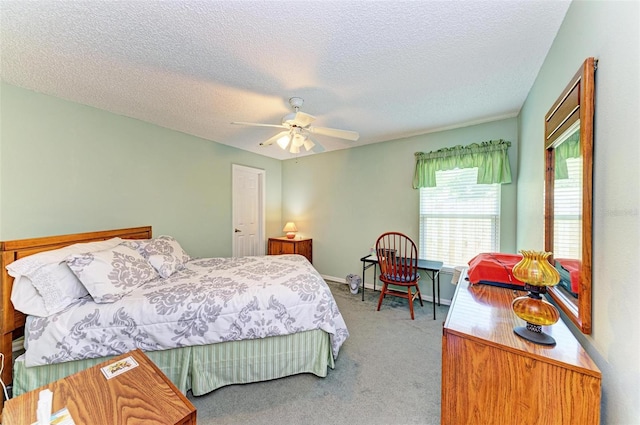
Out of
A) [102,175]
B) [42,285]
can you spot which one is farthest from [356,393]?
[102,175]

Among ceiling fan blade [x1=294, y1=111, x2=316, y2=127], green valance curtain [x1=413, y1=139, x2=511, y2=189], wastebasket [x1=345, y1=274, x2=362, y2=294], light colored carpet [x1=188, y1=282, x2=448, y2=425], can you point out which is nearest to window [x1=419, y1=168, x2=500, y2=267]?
green valance curtain [x1=413, y1=139, x2=511, y2=189]

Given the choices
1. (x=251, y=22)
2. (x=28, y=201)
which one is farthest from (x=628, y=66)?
(x=28, y=201)

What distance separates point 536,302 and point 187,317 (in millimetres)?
1948

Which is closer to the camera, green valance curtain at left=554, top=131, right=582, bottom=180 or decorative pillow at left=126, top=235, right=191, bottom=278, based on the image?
green valance curtain at left=554, top=131, right=582, bottom=180

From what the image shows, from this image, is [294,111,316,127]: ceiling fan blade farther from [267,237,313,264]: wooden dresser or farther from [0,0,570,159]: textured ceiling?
[267,237,313,264]: wooden dresser

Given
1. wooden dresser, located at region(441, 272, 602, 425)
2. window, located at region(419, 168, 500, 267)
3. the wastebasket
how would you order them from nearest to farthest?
wooden dresser, located at region(441, 272, 602, 425) → window, located at region(419, 168, 500, 267) → the wastebasket

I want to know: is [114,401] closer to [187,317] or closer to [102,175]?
[187,317]

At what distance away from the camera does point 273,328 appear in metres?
1.70

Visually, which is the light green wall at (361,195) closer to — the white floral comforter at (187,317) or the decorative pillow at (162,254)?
the white floral comforter at (187,317)

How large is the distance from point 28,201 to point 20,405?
1.87 metres

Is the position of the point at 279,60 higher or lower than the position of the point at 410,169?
higher

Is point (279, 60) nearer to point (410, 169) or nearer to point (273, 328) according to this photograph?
point (273, 328)

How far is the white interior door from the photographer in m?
3.94

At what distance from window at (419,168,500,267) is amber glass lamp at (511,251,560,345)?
2.08 m
